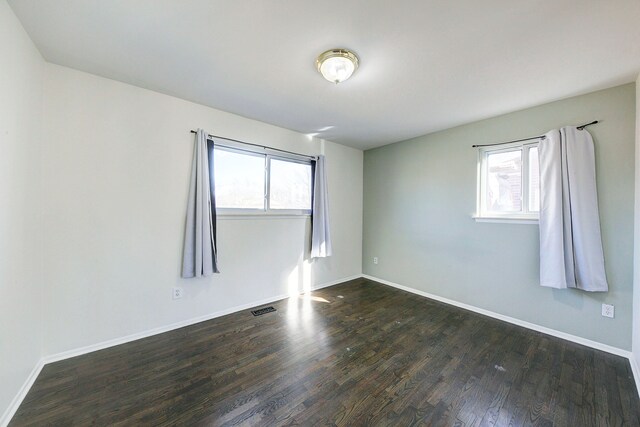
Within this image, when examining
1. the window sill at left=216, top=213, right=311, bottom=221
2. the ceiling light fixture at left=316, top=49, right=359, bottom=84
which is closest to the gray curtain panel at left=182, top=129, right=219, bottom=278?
the window sill at left=216, top=213, right=311, bottom=221

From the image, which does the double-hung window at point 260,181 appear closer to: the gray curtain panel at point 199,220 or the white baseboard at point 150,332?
the gray curtain panel at point 199,220

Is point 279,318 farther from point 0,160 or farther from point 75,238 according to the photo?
point 0,160

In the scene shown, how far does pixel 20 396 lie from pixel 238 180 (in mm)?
2281

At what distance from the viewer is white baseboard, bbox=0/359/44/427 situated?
1.33m

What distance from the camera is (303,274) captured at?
353cm

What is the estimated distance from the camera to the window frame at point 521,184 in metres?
2.57

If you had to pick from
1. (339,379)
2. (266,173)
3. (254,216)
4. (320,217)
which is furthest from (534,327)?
(266,173)

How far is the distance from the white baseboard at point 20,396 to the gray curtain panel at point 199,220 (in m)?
1.10

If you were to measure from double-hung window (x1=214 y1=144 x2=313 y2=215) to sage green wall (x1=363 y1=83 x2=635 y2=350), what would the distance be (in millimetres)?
1408

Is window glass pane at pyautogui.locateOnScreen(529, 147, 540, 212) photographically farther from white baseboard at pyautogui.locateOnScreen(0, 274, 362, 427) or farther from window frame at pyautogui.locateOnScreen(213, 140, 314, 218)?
white baseboard at pyautogui.locateOnScreen(0, 274, 362, 427)

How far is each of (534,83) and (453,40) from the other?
3.57 feet

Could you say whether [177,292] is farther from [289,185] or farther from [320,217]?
[320,217]

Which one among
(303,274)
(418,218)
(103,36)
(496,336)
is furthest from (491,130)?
(103,36)

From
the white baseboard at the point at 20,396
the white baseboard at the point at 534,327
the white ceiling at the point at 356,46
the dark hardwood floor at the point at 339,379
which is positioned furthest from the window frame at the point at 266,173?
the white baseboard at the point at 534,327
